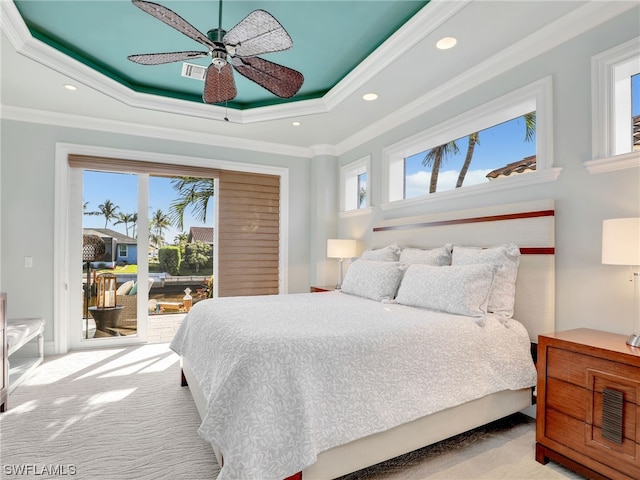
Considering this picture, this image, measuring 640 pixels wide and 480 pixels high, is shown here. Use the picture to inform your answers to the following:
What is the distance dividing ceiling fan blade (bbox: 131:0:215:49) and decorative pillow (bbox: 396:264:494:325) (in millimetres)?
2129

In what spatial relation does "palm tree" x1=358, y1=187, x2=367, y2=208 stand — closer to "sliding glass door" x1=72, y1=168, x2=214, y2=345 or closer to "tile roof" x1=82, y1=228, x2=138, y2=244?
"sliding glass door" x1=72, y1=168, x2=214, y2=345

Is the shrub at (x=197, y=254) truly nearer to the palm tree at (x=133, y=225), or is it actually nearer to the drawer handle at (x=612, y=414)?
the palm tree at (x=133, y=225)

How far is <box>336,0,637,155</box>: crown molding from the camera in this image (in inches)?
85.3

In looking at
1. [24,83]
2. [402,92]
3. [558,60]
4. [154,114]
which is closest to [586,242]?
[558,60]

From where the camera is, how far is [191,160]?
14.8 ft

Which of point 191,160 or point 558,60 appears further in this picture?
point 191,160

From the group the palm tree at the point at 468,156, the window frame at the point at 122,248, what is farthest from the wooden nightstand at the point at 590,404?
the window frame at the point at 122,248

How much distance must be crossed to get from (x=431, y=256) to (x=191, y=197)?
11.1 feet

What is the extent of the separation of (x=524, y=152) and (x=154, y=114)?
3.68 metres

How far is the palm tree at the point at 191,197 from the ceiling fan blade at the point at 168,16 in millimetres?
2933

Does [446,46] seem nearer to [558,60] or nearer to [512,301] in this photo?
[558,60]

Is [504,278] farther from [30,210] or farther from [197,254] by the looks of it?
[30,210]

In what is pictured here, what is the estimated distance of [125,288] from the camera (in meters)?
4.31

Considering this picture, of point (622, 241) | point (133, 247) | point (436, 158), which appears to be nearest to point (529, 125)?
point (436, 158)
